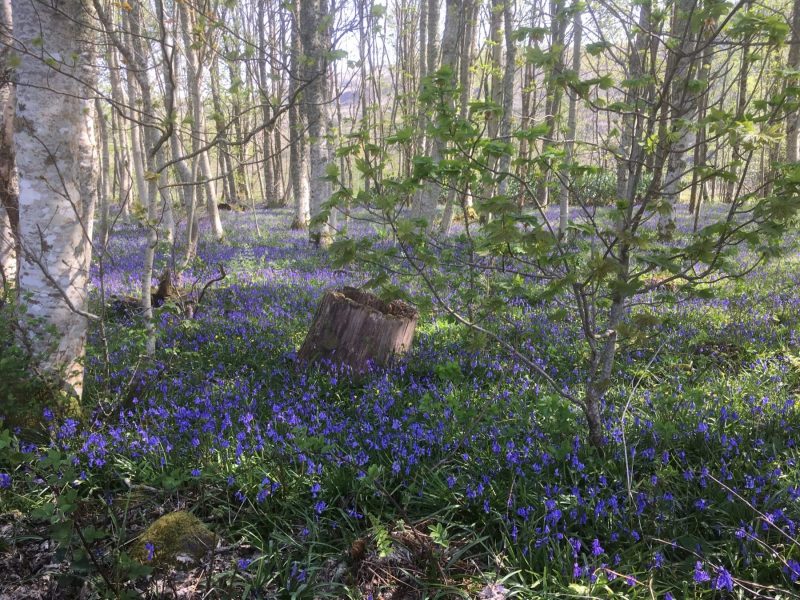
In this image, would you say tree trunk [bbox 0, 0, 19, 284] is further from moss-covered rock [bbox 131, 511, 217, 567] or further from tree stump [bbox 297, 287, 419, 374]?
moss-covered rock [bbox 131, 511, 217, 567]

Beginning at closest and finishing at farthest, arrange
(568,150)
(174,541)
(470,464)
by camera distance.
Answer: (174,541)
(470,464)
(568,150)

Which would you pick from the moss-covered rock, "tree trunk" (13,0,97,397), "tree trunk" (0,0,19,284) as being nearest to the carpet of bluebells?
the moss-covered rock

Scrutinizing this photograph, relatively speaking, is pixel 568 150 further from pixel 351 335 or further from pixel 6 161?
pixel 6 161

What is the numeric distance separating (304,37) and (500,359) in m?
9.02

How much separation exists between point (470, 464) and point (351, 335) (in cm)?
220

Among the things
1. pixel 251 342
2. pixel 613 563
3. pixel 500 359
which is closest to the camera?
pixel 613 563

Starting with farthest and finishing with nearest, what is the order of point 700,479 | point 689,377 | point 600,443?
point 689,377 → point 600,443 → point 700,479

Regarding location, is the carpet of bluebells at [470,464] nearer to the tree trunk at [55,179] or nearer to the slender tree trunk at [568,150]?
the tree trunk at [55,179]

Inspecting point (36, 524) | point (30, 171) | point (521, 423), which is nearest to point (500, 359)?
point (521, 423)

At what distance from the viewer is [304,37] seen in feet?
35.6

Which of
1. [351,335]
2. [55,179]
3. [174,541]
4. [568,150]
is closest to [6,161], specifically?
[55,179]

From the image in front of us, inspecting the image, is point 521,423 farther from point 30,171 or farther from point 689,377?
point 30,171

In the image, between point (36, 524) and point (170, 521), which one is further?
point (36, 524)

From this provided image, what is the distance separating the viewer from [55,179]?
369 cm
